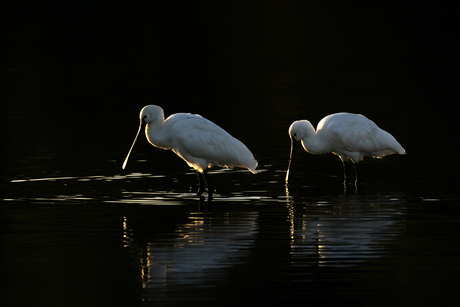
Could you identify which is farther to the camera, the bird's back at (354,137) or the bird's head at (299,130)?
the bird's head at (299,130)

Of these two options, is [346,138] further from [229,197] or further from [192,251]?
[192,251]

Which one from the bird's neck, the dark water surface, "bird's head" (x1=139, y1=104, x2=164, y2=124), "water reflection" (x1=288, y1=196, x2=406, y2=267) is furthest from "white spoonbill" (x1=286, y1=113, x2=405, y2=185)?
"bird's head" (x1=139, y1=104, x2=164, y2=124)

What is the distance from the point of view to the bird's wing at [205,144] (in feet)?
47.5

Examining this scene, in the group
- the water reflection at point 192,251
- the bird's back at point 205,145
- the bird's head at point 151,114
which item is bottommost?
the water reflection at point 192,251

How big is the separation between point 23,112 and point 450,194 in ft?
46.1

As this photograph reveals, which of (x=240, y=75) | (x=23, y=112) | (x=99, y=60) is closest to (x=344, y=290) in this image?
(x=23, y=112)

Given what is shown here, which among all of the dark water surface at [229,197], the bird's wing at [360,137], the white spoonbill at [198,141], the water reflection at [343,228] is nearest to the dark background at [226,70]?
the dark water surface at [229,197]

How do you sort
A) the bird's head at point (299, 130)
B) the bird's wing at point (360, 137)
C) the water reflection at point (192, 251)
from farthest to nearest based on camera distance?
the bird's head at point (299, 130)
the bird's wing at point (360, 137)
the water reflection at point (192, 251)

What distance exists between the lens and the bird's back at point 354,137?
15453 millimetres

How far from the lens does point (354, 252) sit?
10305mm

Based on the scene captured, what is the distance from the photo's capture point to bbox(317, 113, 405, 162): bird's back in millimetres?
15453

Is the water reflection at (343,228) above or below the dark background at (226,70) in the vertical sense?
below

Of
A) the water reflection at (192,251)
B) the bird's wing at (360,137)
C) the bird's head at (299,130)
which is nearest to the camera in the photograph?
the water reflection at (192,251)

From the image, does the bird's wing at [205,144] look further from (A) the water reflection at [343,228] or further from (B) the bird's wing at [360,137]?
(B) the bird's wing at [360,137]
